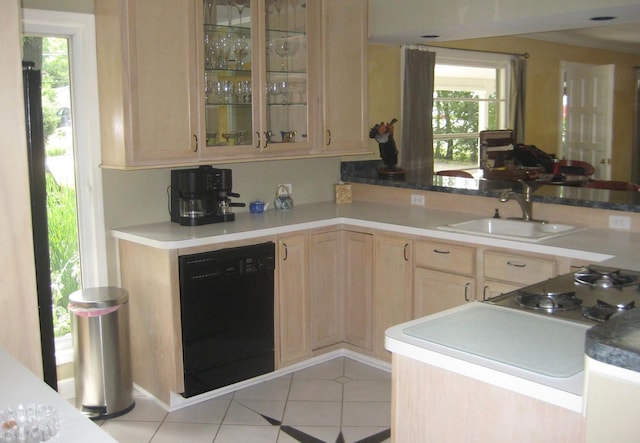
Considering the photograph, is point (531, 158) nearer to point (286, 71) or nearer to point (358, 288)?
point (358, 288)

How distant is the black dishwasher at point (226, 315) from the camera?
140 inches

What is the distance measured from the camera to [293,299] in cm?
405

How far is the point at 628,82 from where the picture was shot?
30.1 ft

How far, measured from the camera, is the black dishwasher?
3.56 meters

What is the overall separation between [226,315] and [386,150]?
1.95 meters

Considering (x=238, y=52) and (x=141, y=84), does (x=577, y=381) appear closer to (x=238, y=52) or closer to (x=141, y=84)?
(x=141, y=84)

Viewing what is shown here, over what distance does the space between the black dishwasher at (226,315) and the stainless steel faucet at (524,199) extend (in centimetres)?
Answer: 130

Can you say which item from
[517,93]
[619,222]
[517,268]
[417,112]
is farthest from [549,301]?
[517,93]

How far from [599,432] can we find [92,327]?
2.73m

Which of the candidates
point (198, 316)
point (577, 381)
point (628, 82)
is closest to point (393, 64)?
point (198, 316)

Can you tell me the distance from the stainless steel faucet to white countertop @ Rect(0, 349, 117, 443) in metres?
2.70

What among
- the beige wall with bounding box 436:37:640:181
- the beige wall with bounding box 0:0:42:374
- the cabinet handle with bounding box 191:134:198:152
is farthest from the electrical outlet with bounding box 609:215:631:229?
the beige wall with bounding box 436:37:640:181

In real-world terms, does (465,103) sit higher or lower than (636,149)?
higher

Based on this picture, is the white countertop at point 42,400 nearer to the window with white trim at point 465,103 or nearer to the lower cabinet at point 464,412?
the lower cabinet at point 464,412
